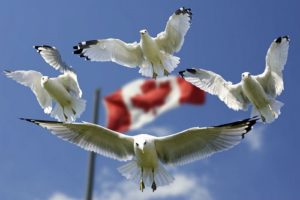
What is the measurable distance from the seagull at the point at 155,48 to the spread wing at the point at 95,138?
2.34 meters

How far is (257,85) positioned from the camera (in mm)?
12547

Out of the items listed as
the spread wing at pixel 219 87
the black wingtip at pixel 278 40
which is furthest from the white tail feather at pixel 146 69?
the black wingtip at pixel 278 40

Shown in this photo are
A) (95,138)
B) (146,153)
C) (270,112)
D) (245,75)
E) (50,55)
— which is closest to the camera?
(146,153)

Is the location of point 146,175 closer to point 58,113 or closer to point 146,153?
point 146,153

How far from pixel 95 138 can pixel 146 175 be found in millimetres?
897

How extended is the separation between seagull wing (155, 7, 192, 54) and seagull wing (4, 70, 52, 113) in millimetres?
2059

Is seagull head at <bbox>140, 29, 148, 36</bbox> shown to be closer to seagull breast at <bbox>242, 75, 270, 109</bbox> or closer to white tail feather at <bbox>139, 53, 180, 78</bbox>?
white tail feather at <bbox>139, 53, 180, 78</bbox>

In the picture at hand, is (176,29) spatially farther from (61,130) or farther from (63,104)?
(61,130)

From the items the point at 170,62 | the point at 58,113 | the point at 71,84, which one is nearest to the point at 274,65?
the point at 170,62

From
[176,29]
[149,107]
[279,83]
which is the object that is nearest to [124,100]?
[149,107]

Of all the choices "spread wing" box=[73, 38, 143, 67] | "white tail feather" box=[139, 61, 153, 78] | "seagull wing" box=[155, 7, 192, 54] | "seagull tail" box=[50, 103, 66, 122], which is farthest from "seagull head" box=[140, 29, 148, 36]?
"seagull tail" box=[50, 103, 66, 122]

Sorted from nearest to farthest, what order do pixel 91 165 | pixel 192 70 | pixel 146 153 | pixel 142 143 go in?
pixel 91 165, pixel 142 143, pixel 146 153, pixel 192 70

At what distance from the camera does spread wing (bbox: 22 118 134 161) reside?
10945 mm

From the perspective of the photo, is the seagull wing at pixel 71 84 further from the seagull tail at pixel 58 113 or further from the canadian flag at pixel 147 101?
the canadian flag at pixel 147 101
